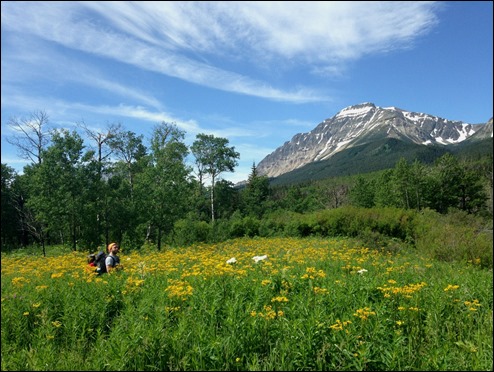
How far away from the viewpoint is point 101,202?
21484 mm

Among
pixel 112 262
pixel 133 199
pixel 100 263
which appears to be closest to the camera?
pixel 112 262

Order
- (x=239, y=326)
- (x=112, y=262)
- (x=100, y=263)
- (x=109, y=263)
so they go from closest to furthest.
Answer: (x=239, y=326), (x=109, y=263), (x=112, y=262), (x=100, y=263)

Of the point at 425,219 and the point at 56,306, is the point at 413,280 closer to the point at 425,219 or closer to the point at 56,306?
the point at 56,306

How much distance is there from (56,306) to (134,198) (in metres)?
17.7

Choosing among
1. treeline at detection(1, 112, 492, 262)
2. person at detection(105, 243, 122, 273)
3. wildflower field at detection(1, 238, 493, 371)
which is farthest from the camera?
treeline at detection(1, 112, 492, 262)

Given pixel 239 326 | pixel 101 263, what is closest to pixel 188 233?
pixel 101 263

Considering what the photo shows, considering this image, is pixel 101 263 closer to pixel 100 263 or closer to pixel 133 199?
pixel 100 263

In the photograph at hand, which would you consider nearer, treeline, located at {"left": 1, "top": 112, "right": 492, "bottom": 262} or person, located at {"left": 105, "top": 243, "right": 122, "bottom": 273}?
person, located at {"left": 105, "top": 243, "right": 122, "bottom": 273}

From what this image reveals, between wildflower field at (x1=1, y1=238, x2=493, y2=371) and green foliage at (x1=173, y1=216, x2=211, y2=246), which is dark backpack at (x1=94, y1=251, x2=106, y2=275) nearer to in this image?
wildflower field at (x1=1, y1=238, x2=493, y2=371)

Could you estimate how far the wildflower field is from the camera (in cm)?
353

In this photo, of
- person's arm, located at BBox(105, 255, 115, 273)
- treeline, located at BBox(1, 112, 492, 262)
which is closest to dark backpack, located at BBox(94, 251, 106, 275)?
person's arm, located at BBox(105, 255, 115, 273)

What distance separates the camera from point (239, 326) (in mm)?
3965

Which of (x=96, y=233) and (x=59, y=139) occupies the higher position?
(x=59, y=139)

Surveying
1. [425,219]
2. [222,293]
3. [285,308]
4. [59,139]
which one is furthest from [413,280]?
[59,139]
